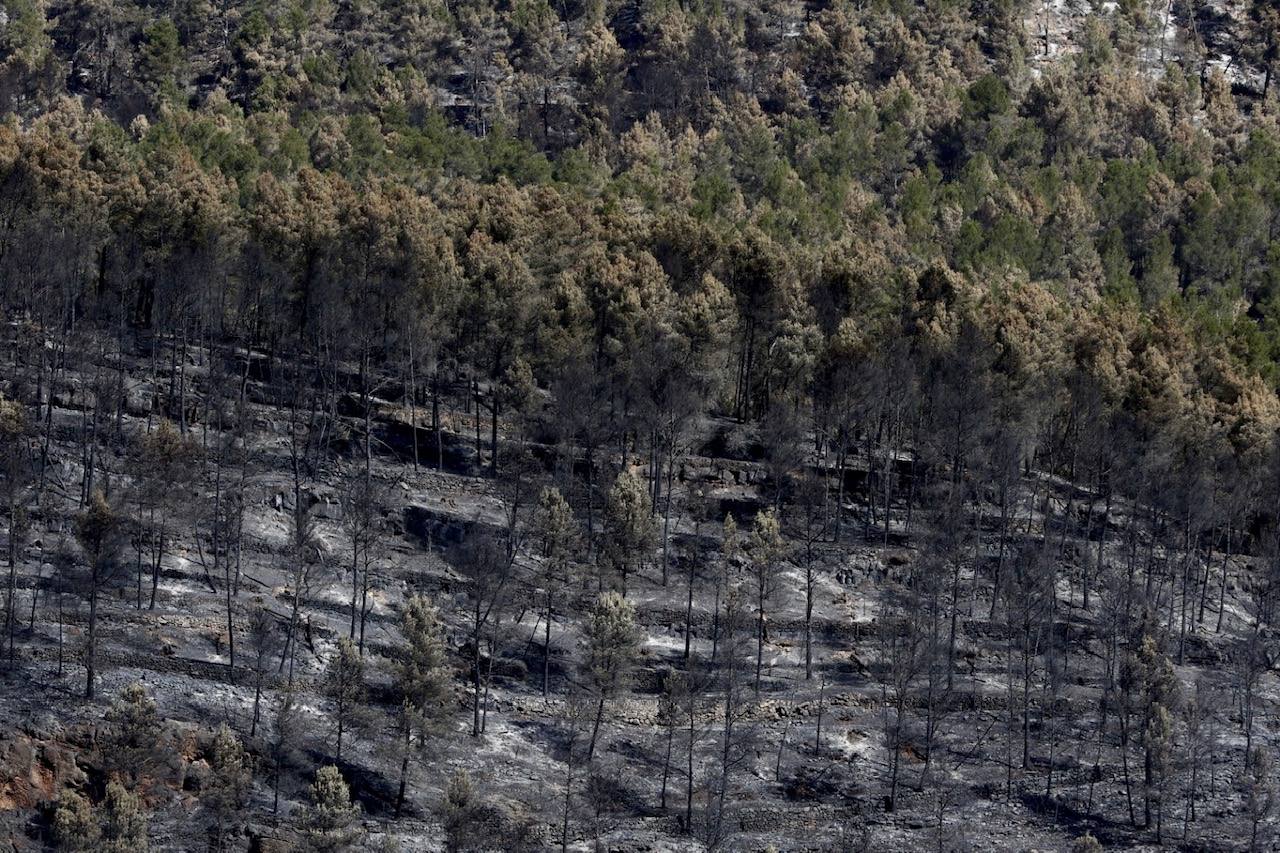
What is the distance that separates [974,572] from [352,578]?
109 ft

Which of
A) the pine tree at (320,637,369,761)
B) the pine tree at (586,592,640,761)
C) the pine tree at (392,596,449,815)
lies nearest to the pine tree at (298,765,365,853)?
the pine tree at (320,637,369,761)

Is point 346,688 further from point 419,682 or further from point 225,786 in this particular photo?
point 225,786

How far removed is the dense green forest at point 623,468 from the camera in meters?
88.3

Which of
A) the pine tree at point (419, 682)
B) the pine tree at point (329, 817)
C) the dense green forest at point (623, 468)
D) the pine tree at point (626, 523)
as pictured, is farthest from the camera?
the pine tree at point (626, 523)

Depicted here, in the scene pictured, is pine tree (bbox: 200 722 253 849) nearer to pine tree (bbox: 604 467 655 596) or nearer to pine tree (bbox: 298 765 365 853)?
pine tree (bbox: 298 765 365 853)

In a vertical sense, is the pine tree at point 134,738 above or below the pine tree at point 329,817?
above

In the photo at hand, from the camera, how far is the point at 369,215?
12056 centimetres

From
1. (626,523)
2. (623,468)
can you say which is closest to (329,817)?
(626,523)

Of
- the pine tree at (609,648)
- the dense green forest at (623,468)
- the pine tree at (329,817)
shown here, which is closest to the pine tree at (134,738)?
the dense green forest at (623,468)

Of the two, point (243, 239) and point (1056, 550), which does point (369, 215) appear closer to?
point (243, 239)

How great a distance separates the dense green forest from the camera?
88.3 m

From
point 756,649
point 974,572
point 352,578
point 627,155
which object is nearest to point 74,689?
point 352,578

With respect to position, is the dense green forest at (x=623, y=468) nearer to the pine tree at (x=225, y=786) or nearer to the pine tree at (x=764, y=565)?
the pine tree at (x=225, y=786)

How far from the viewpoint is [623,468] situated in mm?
109812
